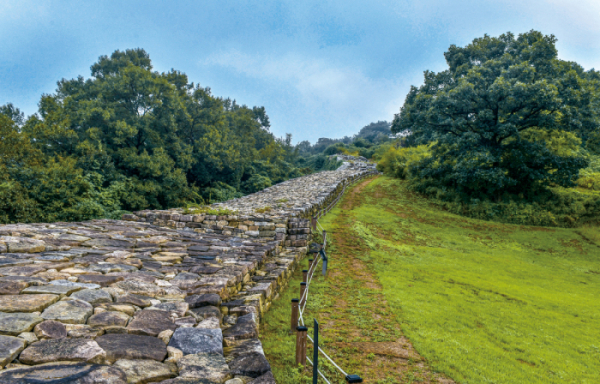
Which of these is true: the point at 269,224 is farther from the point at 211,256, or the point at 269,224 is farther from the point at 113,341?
the point at 113,341

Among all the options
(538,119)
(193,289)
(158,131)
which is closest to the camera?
(193,289)

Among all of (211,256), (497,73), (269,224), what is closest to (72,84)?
(269,224)

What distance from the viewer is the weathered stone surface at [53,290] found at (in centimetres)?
301

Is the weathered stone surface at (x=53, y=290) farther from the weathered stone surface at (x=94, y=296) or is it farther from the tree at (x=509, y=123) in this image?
the tree at (x=509, y=123)

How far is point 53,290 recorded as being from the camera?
3.11 m

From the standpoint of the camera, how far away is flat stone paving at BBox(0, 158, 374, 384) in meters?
2.22

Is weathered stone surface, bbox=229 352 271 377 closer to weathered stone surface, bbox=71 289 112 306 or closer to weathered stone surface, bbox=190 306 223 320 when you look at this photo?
weathered stone surface, bbox=190 306 223 320

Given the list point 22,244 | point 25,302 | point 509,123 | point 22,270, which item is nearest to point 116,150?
point 22,244

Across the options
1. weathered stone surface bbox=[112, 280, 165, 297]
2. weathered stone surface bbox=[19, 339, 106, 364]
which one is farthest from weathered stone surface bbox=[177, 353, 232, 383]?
weathered stone surface bbox=[112, 280, 165, 297]

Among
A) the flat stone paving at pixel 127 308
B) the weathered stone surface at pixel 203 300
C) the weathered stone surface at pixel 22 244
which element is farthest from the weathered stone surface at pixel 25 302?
the weathered stone surface at pixel 22 244

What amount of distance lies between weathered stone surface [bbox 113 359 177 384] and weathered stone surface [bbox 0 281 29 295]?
1560 millimetres

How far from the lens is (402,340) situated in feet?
15.9

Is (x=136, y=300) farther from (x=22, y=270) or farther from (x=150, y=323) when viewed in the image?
(x=22, y=270)

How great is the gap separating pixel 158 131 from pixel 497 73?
2108 centimetres
